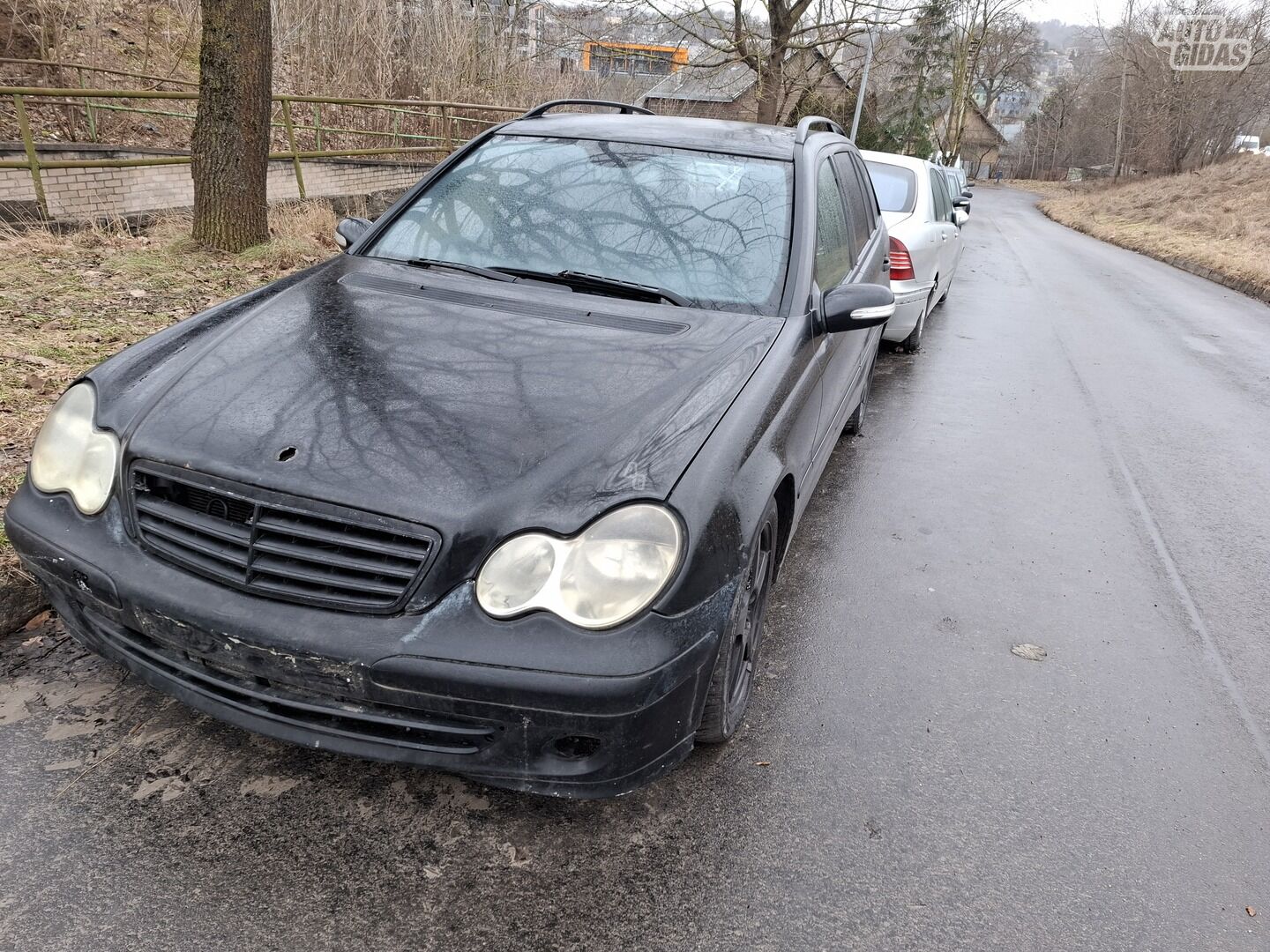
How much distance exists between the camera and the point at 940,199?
29.4ft

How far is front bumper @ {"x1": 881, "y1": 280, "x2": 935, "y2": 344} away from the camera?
7.18m

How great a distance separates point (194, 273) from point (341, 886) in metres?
6.50

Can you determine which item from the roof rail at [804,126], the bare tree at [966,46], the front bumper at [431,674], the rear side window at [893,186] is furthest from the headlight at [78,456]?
the bare tree at [966,46]

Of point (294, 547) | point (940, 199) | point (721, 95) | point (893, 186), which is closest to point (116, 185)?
point (893, 186)

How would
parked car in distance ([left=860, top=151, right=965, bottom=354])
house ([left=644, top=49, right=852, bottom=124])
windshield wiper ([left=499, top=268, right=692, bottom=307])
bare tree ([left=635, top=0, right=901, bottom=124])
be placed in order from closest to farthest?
windshield wiper ([left=499, top=268, right=692, bottom=307]) → parked car in distance ([left=860, top=151, right=965, bottom=354]) → bare tree ([left=635, top=0, right=901, bottom=124]) → house ([left=644, top=49, right=852, bottom=124])

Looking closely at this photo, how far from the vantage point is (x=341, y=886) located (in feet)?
6.91

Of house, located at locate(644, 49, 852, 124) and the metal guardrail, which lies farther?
house, located at locate(644, 49, 852, 124)

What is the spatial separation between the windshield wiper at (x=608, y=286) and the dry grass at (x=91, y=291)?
206cm

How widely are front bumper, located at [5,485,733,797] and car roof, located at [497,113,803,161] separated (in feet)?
7.35

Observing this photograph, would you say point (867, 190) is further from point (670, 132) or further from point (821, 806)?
point (821, 806)

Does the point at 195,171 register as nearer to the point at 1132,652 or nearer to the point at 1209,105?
the point at 1132,652

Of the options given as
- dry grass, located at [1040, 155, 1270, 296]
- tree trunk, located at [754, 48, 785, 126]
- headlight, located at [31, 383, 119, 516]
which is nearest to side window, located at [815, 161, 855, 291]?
headlight, located at [31, 383, 119, 516]

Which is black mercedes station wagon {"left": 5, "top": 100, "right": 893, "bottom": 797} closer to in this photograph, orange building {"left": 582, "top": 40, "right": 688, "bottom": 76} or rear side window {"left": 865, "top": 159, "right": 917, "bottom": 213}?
rear side window {"left": 865, "top": 159, "right": 917, "bottom": 213}

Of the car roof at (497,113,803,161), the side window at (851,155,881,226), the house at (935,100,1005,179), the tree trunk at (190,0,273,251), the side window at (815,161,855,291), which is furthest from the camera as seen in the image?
the house at (935,100,1005,179)
